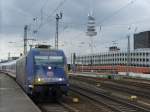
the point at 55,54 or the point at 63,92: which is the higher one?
the point at 55,54

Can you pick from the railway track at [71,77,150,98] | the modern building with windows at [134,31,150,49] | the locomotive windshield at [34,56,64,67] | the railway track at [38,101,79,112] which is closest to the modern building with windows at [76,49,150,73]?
the modern building with windows at [134,31,150,49]

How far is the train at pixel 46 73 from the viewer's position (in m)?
23.4

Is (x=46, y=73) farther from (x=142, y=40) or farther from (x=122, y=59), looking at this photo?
(x=122, y=59)

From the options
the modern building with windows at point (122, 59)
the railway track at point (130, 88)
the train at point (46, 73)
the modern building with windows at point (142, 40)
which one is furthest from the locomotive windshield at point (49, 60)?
the modern building with windows at point (142, 40)

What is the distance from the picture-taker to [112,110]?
2006cm

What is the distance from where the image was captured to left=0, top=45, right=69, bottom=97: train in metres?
23.4

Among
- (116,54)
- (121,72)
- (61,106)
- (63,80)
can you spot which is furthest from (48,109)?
(116,54)

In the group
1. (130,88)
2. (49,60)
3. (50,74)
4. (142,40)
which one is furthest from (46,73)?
(142,40)

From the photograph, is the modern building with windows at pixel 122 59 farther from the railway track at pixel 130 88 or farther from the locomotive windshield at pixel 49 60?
the locomotive windshield at pixel 49 60

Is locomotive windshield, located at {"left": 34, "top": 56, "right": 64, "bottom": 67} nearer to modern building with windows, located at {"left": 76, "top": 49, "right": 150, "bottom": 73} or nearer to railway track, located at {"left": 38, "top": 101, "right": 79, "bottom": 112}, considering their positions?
railway track, located at {"left": 38, "top": 101, "right": 79, "bottom": 112}

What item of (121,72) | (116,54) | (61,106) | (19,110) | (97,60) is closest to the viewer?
(19,110)

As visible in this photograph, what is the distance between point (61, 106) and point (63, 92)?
4.52 feet

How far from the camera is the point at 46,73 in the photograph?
2372 centimetres

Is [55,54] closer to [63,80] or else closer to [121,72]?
[63,80]
